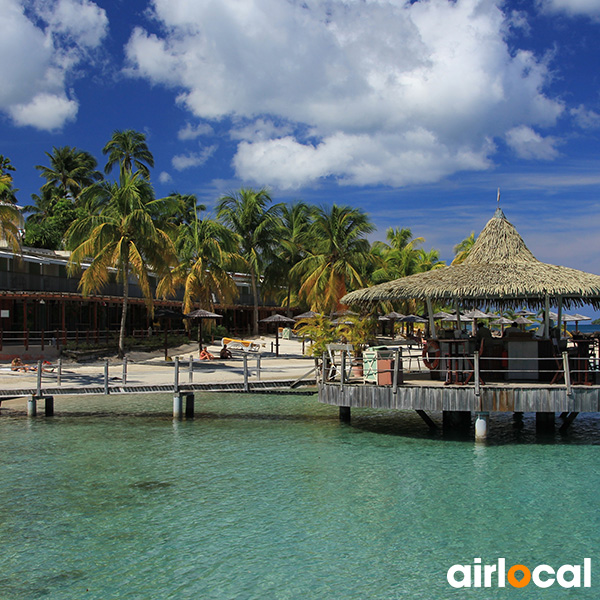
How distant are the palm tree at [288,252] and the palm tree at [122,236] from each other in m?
16.2

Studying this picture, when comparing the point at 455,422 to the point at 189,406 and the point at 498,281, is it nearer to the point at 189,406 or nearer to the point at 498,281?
the point at 498,281

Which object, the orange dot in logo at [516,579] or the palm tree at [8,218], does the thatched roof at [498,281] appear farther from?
the palm tree at [8,218]

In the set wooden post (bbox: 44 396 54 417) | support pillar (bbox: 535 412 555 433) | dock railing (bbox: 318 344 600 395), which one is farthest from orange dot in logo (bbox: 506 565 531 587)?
wooden post (bbox: 44 396 54 417)

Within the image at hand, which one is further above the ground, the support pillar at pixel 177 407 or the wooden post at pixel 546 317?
the wooden post at pixel 546 317

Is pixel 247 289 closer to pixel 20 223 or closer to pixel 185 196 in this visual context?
pixel 185 196

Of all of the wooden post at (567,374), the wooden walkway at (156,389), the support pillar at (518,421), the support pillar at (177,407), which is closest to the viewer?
the wooden post at (567,374)

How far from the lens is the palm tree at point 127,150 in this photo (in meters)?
61.0

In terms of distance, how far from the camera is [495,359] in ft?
50.4

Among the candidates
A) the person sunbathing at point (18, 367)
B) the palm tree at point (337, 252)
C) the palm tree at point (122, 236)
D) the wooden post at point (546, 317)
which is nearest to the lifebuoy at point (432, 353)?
the wooden post at point (546, 317)

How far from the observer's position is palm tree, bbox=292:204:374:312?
40781 millimetres

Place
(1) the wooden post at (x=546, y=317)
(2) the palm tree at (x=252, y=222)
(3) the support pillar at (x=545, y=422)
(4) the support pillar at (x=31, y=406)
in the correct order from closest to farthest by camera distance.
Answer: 1. (1) the wooden post at (x=546, y=317)
2. (3) the support pillar at (x=545, y=422)
3. (4) the support pillar at (x=31, y=406)
4. (2) the palm tree at (x=252, y=222)

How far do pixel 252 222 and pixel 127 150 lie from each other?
19053 mm

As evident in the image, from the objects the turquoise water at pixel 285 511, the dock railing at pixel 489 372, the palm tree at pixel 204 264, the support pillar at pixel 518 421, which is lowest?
the turquoise water at pixel 285 511

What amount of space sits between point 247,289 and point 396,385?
144 ft
